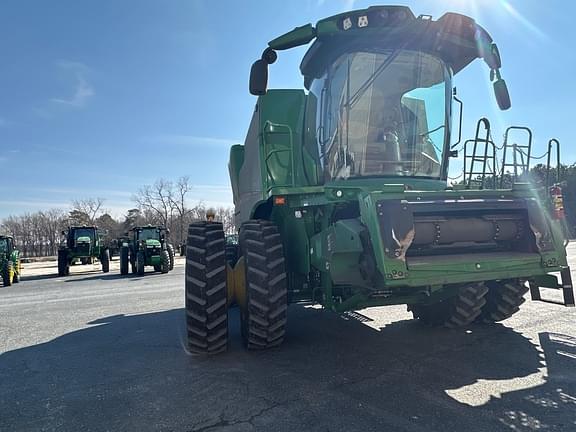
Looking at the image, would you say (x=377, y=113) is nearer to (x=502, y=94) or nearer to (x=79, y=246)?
(x=502, y=94)

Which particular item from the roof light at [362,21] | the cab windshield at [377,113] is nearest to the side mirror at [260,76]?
the cab windshield at [377,113]

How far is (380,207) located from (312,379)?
168 cm

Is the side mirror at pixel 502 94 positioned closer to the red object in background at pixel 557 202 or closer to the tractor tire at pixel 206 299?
the red object in background at pixel 557 202

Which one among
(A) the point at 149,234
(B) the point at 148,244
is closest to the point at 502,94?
(B) the point at 148,244

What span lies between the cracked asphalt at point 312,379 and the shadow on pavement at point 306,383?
0.01m

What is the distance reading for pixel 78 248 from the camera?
20031 mm

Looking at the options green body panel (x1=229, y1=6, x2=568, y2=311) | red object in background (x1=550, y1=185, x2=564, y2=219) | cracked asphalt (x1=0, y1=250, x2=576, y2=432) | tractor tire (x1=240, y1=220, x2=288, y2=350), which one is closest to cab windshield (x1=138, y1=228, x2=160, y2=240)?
cracked asphalt (x1=0, y1=250, x2=576, y2=432)

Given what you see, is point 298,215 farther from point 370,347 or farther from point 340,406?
point 340,406

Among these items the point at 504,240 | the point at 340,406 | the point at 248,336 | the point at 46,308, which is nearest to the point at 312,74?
the point at 504,240

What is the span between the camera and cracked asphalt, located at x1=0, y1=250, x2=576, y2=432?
310 centimetres

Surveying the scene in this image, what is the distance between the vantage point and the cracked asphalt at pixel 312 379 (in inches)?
122

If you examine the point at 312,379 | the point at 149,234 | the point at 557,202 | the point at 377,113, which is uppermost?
the point at 377,113

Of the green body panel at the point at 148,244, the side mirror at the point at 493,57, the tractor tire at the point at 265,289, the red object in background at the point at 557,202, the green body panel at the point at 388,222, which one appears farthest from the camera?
the green body panel at the point at 148,244

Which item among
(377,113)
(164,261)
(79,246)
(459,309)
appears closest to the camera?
(377,113)
